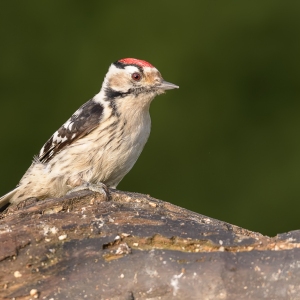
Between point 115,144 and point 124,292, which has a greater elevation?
point 115,144

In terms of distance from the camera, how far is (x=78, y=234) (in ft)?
7.60

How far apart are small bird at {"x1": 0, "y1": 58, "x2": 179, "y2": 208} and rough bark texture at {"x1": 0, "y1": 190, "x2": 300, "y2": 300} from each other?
65cm

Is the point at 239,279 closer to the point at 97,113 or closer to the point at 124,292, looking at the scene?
the point at 124,292

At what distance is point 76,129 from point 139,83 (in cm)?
40

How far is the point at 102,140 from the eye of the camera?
3.08 metres

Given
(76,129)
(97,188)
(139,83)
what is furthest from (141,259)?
(139,83)

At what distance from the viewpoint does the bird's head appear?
10.5ft

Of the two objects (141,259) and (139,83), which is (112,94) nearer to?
(139,83)

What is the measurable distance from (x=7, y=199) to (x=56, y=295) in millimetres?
1291

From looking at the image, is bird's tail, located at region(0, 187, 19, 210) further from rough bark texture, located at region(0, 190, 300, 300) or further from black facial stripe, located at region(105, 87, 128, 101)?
rough bark texture, located at region(0, 190, 300, 300)

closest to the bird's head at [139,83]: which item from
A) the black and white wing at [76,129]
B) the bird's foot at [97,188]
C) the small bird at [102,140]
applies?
the small bird at [102,140]

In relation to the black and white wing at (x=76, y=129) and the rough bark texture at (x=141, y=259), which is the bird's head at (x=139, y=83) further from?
the rough bark texture at (x=141, y=259)

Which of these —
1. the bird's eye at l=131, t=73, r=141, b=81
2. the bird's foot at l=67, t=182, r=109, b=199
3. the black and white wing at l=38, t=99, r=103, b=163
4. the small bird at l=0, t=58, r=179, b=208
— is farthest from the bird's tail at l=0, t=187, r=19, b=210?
the bird's eye at l=131, t=73, r=141, b=81

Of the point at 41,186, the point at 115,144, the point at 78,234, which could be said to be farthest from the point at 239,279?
the point at 41,186
